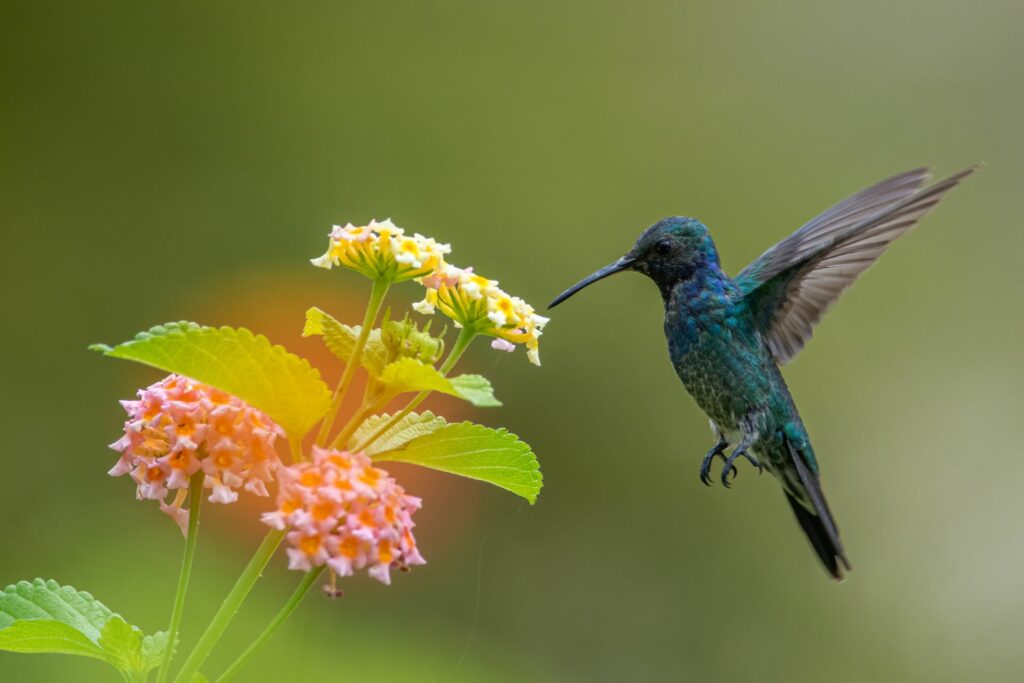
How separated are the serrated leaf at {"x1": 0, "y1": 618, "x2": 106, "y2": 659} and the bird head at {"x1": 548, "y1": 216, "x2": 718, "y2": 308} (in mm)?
775

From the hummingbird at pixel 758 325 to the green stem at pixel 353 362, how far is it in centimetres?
57

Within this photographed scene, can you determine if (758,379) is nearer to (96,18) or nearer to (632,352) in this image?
(632,352)

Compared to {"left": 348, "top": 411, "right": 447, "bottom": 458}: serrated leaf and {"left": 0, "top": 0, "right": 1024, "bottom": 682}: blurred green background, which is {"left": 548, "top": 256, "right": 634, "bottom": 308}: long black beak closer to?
{"left": 348, "top": 411, "right": 447, "bottom": 458}: serrated leaf

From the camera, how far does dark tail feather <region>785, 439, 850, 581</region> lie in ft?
4.67

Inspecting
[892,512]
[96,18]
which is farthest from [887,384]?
[96,18]

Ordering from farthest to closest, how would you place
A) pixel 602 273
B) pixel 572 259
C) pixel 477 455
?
pixel 572 259, pixel 602 273, pixel 477 455

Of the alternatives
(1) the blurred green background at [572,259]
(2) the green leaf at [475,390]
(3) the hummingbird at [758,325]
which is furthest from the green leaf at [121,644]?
(1) the blurred green background at [572,259]

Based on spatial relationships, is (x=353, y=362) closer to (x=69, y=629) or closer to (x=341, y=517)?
(x=341, y=517)

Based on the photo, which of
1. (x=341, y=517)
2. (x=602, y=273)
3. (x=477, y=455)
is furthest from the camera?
(x=602, y=273)

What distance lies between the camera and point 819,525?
1465 mm

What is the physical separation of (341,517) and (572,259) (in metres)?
2.83

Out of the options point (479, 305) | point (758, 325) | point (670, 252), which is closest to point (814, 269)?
point (758, 325)

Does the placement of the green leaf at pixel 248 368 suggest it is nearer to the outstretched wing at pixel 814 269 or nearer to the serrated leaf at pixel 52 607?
the serrated leaf at pixel 52 607

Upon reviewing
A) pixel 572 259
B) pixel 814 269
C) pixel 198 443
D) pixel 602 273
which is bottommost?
pixel 198 443
